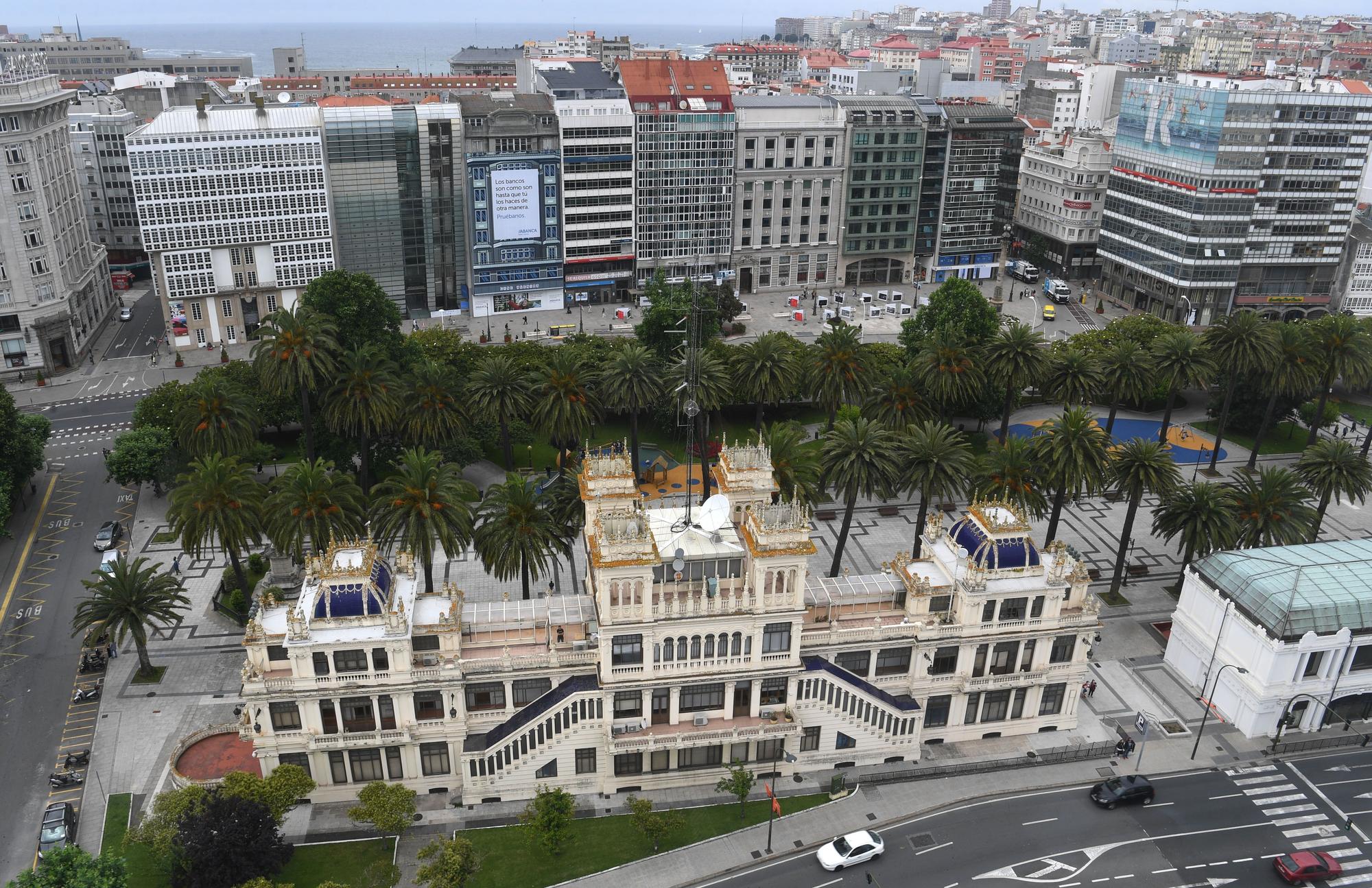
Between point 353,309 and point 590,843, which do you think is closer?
point 590,843

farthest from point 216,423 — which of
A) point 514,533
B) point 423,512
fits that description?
point 514,533

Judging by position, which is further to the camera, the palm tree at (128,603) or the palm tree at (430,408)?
the palm tree at (430,408)

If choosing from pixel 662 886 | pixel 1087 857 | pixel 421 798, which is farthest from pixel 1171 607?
pixel 421 798

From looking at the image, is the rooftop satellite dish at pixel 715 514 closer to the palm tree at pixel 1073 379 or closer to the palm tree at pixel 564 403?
the palm tree at pixel 564 403

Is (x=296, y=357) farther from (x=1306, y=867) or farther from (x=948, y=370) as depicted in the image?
(x=1306, y=867)

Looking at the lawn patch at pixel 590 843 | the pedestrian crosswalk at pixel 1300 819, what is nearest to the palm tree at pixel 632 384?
the lawn patch at pixel 590 843

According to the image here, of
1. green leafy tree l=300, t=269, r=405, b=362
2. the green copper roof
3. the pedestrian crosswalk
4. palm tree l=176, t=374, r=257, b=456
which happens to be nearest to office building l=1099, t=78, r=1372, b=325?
the green copper roof
